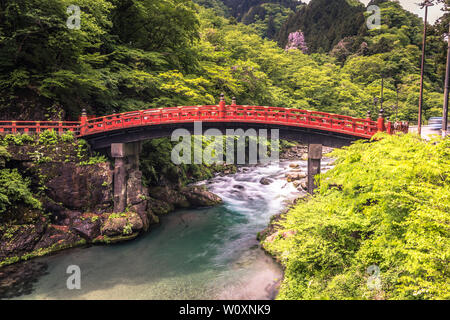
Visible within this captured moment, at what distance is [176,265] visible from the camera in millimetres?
15359

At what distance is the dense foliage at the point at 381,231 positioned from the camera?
23.3ft

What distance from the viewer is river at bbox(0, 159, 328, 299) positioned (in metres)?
12.7

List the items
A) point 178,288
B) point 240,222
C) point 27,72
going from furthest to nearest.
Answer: point 240,222
point 27,72
point 178,288

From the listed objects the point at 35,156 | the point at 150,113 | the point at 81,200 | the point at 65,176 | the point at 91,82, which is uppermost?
the point at 91,82

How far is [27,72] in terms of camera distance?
62.5 feet

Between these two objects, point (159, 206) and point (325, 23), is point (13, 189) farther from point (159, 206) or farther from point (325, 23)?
point (325, 23)

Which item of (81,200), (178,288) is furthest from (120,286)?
(81,200)

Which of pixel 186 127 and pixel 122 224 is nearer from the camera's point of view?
pixel 122 224

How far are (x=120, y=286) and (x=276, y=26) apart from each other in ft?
374
